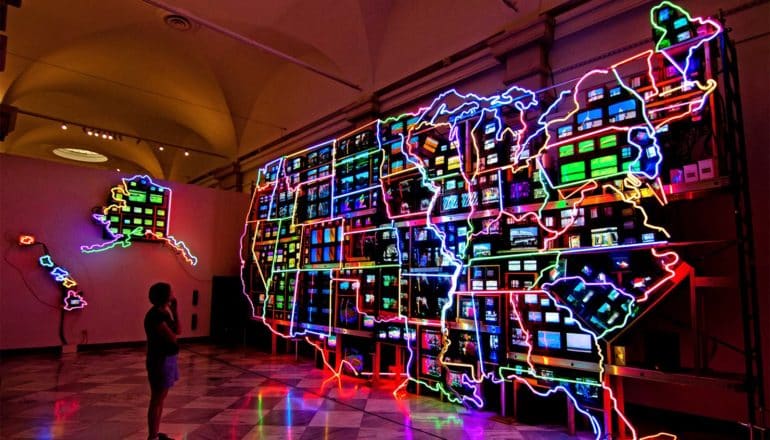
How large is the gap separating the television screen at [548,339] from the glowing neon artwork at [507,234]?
0.01 m

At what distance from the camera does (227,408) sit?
4.82m

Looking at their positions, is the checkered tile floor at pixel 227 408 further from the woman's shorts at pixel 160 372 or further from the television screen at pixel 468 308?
the television screen at pixel 468 308

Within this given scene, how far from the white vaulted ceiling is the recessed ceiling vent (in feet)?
0.36

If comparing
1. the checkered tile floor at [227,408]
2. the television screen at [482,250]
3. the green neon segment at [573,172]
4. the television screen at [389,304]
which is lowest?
the checkered tile floor at [227,408]

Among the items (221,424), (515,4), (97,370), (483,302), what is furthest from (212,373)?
(515,4)

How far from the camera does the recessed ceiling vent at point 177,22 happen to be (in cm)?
819

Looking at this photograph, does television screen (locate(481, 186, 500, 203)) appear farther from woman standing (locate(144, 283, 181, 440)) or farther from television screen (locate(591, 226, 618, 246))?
woman standing (locate(144, 283, 181, 440))

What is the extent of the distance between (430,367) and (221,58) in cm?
766

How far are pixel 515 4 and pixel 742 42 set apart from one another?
247 centimetres

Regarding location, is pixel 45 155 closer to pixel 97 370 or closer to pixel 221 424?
pixel 97 370

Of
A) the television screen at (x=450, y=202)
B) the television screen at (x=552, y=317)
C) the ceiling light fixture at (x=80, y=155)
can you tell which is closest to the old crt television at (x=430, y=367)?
the television screen at (x=552, y=317)

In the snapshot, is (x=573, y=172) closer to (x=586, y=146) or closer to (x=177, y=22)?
(x=586, y=146)

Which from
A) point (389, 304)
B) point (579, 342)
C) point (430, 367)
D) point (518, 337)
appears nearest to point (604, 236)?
point (579, 342)

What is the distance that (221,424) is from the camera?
14.1 ft
